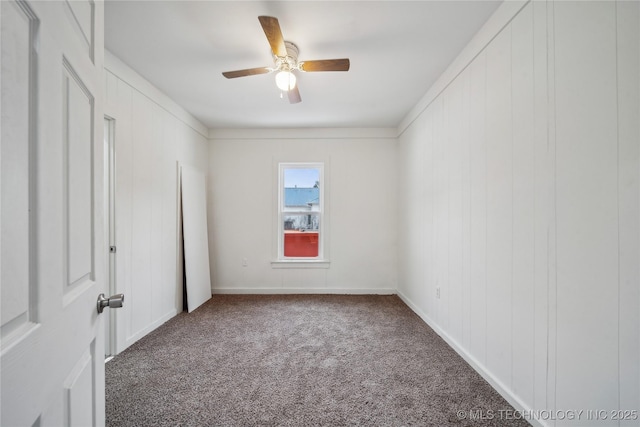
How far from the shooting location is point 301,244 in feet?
14.7

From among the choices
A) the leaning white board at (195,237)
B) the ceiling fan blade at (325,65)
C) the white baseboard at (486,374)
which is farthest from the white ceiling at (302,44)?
the white baseboard at (486,374)

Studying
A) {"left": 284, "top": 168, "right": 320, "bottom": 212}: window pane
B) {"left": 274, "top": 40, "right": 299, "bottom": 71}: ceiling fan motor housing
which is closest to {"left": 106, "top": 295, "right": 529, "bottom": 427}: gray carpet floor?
{"left": 284, "top": 168, "right": 320, "bottom": 212}: window pane

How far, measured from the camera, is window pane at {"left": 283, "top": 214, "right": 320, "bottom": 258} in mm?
4484

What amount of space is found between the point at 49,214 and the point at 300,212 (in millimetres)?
3904

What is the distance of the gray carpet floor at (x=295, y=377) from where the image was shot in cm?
170

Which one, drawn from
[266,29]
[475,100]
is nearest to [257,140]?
[266,29]

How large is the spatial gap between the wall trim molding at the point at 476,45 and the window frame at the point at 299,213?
178cm

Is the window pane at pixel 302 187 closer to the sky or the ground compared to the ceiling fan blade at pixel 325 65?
closer to the ground

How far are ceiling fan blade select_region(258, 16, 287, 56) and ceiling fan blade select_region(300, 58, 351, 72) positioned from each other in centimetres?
20

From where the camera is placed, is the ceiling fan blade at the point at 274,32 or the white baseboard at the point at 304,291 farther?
the white baseboard at the point at 304,291

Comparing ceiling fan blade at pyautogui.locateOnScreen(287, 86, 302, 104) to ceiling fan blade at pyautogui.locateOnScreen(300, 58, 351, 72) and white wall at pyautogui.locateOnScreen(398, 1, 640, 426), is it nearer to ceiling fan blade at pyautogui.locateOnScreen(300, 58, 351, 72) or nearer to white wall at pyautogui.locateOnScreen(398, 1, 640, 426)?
ceiling fan blade at pyautogui.locateOnScreen(300, 58, 351, 72)

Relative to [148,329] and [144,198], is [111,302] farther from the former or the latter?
[148,329]

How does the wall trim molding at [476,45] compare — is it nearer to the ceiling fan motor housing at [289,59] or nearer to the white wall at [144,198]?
the ceiling fan motor housing at [289,59]

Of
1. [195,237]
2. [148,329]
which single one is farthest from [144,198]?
[148,329]
